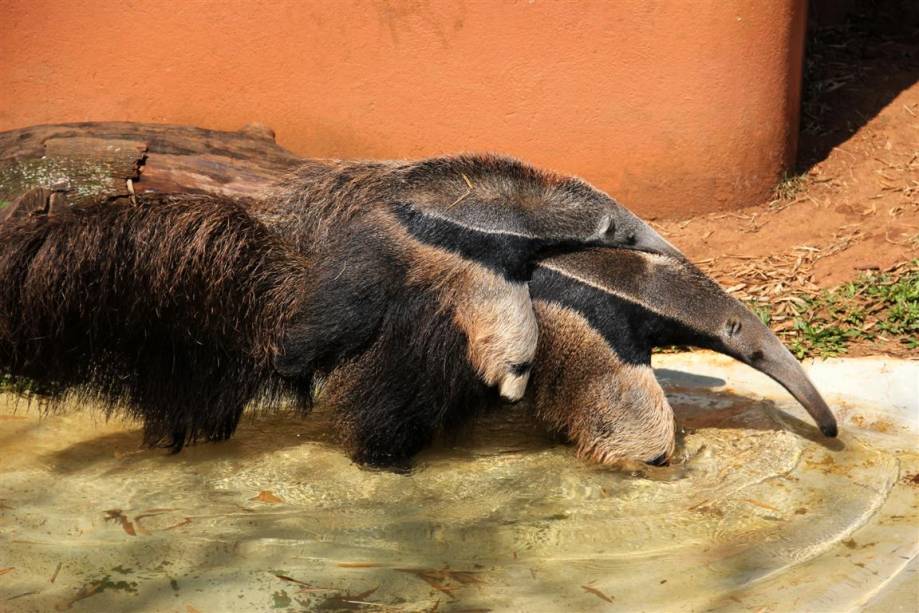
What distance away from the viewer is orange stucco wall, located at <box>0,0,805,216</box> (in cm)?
754

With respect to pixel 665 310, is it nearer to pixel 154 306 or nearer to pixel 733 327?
pixel 733 327

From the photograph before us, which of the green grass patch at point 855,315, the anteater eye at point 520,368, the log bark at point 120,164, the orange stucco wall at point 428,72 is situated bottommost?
the green grass patch at point 855,315

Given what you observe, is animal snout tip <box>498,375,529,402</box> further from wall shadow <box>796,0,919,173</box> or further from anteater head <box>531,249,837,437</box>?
wall shadow <box>796,0,919,173</box>

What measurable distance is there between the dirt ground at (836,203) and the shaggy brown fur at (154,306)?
11.7 ft

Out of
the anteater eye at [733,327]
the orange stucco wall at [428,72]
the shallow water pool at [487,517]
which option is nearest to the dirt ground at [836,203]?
the orange stucco wall at [428,72]

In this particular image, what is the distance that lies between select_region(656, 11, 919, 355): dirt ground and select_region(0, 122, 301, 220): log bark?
3.19 m

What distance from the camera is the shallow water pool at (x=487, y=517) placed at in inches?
168

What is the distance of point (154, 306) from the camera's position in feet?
16.8

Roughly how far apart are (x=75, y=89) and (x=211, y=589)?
4.56 m

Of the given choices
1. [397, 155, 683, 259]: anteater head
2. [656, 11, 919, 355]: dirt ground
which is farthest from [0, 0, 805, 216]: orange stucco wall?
[397, 155, 683, 259]: anteater head

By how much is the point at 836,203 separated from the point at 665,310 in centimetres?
350

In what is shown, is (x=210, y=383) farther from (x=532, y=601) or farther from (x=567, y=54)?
(x=567, y=54)

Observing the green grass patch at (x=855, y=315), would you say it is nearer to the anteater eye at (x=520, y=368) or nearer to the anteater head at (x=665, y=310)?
the anteater head at (x=665, y=310)

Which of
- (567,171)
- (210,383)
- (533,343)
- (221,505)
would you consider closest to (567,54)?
(567,171)
